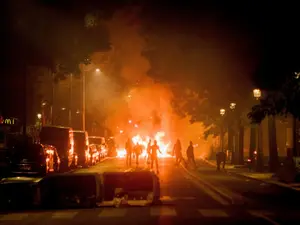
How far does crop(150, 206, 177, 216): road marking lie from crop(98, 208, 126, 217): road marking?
0.82 metres

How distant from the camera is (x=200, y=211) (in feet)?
65.7

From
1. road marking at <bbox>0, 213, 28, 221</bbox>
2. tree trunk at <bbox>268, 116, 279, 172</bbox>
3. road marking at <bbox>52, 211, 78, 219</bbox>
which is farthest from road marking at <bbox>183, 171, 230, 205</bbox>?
road marking at <bbox>0, 213, 28, 221</bbox>

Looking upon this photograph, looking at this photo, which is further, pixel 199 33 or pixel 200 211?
pixel 199 33

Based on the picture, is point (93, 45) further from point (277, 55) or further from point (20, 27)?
point (277, 55)

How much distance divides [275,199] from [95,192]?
717 centimetres

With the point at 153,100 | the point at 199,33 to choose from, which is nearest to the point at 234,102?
the point at 199,33

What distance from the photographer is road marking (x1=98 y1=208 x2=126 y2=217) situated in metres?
18.8

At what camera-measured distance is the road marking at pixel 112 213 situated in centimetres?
1880

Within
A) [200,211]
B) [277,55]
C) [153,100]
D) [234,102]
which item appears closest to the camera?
[200,211]

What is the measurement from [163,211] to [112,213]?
1.47 meters

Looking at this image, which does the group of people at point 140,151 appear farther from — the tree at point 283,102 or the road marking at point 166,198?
the road marking at point 166,198

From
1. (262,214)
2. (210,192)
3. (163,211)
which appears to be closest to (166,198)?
(210,192)

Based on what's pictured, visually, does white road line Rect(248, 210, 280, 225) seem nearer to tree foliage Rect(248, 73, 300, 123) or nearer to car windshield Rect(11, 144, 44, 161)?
tree foliage Rect(248, 73, 300, 123)

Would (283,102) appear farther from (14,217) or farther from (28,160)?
(28,160)
